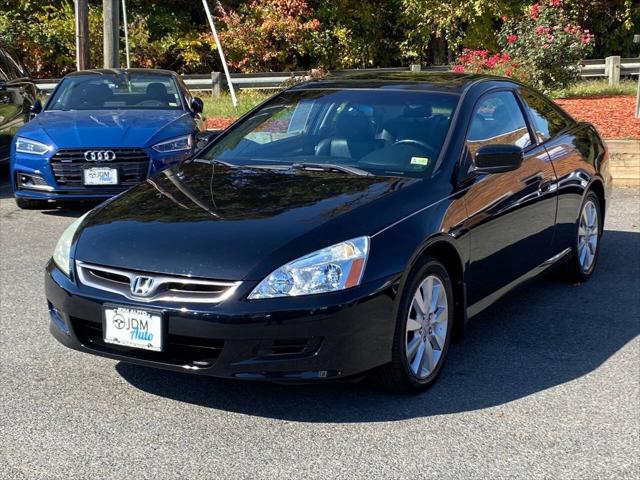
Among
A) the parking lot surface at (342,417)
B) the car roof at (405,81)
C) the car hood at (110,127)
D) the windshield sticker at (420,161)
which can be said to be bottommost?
the parking lot surface at (342,417)

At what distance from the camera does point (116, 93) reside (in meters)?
9.93

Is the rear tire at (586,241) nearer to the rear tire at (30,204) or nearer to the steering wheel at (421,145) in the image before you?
the steering wheel at (421,145)

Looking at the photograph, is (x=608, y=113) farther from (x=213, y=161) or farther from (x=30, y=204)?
(x=213, y=161)

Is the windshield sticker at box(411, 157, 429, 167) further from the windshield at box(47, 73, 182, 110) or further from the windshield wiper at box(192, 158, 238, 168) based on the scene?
the windshield at box(47, 73, 182, 110)

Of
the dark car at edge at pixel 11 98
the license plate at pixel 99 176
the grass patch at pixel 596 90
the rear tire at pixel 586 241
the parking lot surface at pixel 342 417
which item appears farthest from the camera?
the grass patch at pixel 596 90

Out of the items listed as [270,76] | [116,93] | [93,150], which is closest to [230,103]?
[270,76]

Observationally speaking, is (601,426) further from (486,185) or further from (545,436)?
(486,185)

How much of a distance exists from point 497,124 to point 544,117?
0.86 meters

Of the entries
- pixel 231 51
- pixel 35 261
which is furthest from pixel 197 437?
pixel 231 51

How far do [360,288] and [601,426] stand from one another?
127 cm

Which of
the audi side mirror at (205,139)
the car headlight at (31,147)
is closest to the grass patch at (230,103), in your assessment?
the car headlight at (31,147)

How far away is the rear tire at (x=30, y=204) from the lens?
895 cm

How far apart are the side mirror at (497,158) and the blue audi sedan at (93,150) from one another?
3.66 metres

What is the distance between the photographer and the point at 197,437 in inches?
151
